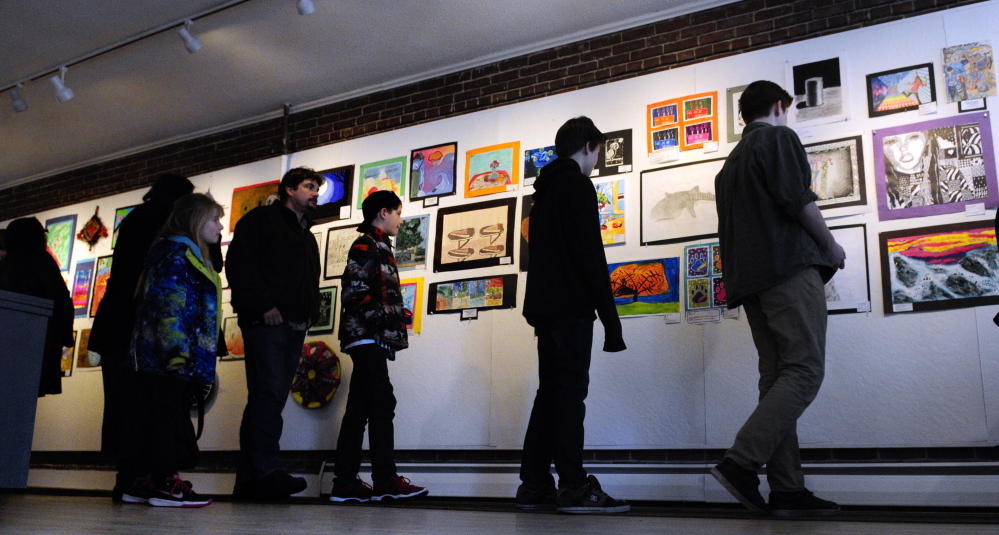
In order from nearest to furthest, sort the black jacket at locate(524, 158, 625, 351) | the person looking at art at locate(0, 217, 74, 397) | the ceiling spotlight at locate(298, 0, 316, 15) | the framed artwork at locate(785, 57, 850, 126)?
the black jacket at locate(524, 158, 625, 351) → the framed artwork at locate(785, 57, 850, 126) → the person looking at art at locate(0, 217, 74, 397) → the ceiling spotlight at locate(298, 0, 316, 15)

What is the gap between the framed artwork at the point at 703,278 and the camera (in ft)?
13.9

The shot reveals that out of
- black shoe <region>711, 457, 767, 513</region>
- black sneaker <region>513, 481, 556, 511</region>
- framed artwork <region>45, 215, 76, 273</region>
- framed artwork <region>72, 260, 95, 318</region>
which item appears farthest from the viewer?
framed artwork <region>45, 215, 76, 273</region>

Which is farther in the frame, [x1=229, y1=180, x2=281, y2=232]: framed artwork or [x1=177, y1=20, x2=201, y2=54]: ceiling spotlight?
[x1=229, y1=180, x2=281, y2=232]: framed artwork

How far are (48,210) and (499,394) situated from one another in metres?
5.14

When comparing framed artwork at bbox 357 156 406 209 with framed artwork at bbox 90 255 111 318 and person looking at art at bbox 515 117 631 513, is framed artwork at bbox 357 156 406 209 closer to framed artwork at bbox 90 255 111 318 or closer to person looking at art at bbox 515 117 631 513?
person looking at art at bbox 515 117 631 513

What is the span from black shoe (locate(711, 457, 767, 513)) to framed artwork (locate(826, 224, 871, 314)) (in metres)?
1.33


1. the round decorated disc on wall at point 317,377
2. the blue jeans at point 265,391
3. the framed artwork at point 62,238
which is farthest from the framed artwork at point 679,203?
the framed artwork at point 62,238

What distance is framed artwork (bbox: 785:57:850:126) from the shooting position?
4195 millimetres

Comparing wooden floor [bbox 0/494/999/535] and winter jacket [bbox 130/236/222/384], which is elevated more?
winter jacket [bbox 130/236/222/384]

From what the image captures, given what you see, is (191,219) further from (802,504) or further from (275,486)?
(802,504)

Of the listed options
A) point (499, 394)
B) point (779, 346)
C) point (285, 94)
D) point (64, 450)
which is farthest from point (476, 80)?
point (64, 450)

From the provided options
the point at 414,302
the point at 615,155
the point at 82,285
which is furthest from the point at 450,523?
the point at 82,285

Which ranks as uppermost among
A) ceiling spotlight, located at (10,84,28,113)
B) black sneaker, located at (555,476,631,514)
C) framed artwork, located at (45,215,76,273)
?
ceiling spotlight, located at (10,84,28,113)

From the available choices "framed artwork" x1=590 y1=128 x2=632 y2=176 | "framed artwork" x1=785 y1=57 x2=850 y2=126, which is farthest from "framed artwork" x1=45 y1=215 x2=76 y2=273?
"framed artwork" x1=785 y1=57 x2=850 y2=126
